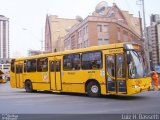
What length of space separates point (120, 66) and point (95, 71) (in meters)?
1.99

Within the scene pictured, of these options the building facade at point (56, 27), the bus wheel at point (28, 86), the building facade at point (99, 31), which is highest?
the building facade at point (56, 27)

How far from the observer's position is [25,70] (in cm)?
2548

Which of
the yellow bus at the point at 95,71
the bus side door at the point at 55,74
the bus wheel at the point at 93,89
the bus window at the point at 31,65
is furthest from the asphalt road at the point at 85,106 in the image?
the bus window at the point at 31,65

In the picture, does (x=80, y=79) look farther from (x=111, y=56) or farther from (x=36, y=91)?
(x=36, y=91)

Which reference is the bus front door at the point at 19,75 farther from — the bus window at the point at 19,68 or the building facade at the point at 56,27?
the building facade at the point at 56,27

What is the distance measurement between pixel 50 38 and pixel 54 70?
106 meters

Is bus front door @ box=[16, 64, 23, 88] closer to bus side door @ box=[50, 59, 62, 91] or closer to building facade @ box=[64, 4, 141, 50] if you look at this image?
bus side door @ box=[50, 59, 62, 91]

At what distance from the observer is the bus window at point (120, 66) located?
17019 millimetres

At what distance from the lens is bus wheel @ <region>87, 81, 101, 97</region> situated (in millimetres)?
18672

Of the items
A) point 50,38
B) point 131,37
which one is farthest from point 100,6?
point 50,38

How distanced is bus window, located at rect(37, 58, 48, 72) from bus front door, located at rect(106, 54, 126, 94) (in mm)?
6322

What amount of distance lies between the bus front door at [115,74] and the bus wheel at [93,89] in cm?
99

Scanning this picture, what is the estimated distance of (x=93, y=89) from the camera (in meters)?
19.0

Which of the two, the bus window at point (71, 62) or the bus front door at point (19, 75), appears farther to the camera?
the bus front door at point (19, 75)
